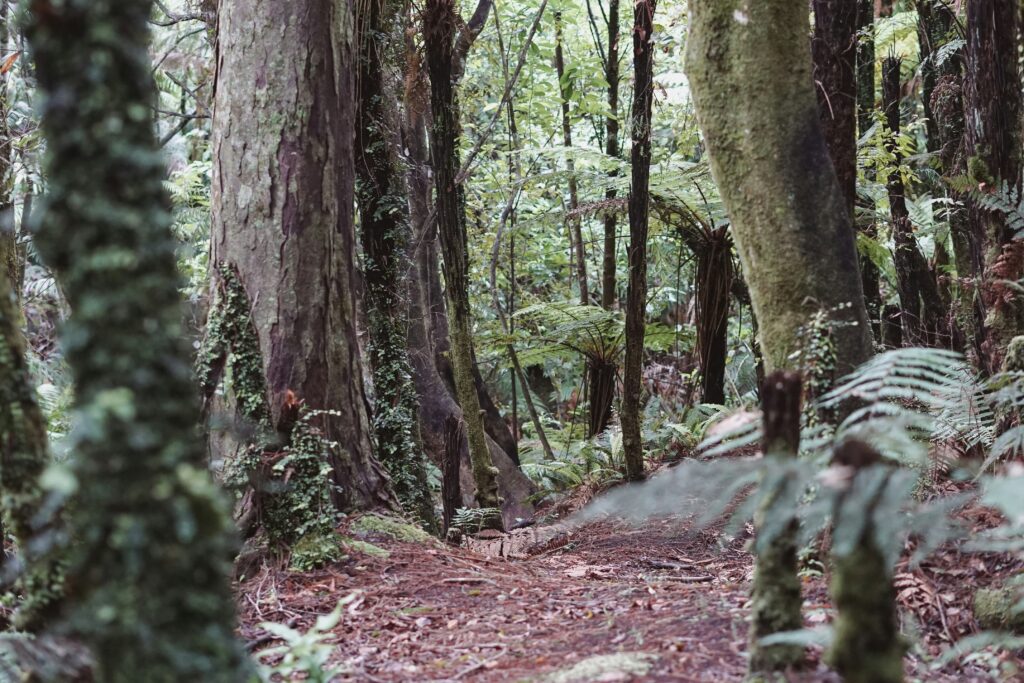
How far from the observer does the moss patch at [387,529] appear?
155 inches

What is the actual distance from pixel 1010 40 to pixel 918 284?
4.35m

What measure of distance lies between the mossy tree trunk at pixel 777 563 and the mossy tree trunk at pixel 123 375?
1.05m

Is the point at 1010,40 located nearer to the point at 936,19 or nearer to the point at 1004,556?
the point at 1004,556

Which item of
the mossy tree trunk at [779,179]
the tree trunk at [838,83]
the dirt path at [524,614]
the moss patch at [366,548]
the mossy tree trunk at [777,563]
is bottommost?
the dirt path at [524,614]

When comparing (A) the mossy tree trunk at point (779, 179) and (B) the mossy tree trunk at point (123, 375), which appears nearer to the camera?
(B) the mossy tree trunk at point (123, 375)

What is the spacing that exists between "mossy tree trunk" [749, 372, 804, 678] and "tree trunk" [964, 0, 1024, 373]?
3081 mm

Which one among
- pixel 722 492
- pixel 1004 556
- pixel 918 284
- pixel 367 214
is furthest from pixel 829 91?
pixel 918 284

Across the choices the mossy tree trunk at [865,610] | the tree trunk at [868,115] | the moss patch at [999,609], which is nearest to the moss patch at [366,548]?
the moss patch at [999,609]

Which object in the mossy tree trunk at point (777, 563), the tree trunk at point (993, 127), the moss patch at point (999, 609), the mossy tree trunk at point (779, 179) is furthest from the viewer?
the tree trunk at point (993, 127)

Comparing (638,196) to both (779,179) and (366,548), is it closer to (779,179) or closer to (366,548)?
(779,179)

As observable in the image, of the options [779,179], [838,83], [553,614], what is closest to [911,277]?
[838,83]

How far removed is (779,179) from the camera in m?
2.98

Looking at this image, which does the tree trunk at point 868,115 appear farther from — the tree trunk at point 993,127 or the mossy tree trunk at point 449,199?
the mossy tree trunk at point 449,199

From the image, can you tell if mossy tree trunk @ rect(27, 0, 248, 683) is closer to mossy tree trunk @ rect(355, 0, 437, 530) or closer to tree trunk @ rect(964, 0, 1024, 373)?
mossy tree trunk @ rect(355, 0, 437, 530)
